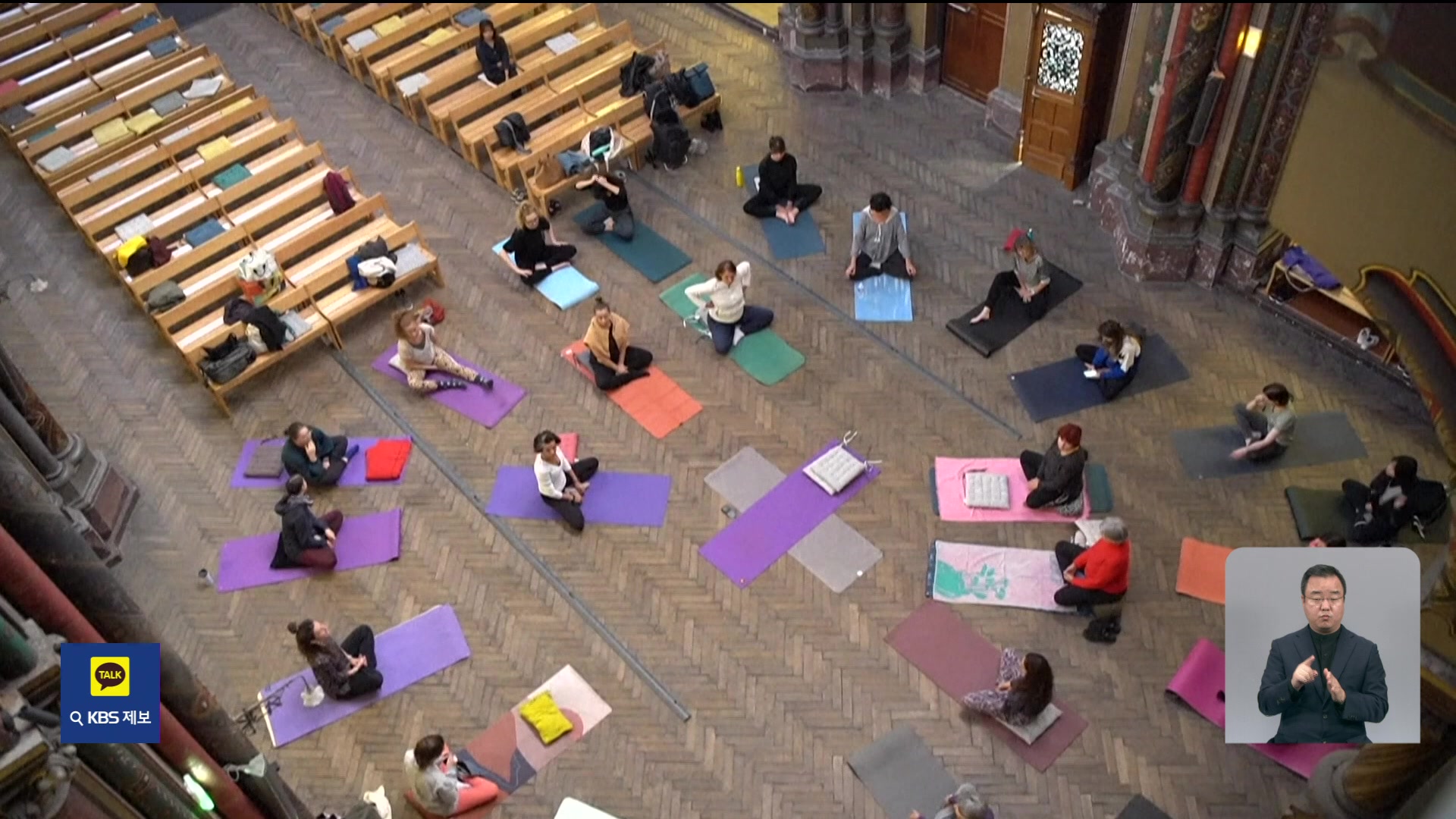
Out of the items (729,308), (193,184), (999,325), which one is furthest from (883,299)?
(193,184)

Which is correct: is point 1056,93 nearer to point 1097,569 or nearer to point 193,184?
point 1097,569

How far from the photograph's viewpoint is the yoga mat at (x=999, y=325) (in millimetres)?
11875

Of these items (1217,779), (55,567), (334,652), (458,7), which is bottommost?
(1217,779)

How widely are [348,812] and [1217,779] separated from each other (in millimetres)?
6470

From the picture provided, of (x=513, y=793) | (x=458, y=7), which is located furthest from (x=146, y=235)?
(x=513, y=793)

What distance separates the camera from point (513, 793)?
923cm

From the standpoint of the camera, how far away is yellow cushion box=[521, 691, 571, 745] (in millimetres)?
9438

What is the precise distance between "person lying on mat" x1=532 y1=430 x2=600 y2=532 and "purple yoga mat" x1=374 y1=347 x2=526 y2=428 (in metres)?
0.89

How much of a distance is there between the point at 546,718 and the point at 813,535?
9.24ft

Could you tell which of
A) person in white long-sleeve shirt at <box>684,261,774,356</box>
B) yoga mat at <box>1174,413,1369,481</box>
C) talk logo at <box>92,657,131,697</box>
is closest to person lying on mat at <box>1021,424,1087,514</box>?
yoga mat at <box>1174,413,1369,481</box>

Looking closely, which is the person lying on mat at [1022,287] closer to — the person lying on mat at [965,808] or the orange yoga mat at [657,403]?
the orange yoga mat at [657,403]

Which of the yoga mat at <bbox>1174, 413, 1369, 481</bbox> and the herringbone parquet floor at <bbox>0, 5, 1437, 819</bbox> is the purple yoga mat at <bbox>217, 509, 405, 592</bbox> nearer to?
the herringbone parquet floor at <bbox>0, 5, 1437, 819</bbox>

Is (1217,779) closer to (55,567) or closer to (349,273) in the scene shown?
(55,567)

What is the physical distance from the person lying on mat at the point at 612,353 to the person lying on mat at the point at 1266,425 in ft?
18.5
